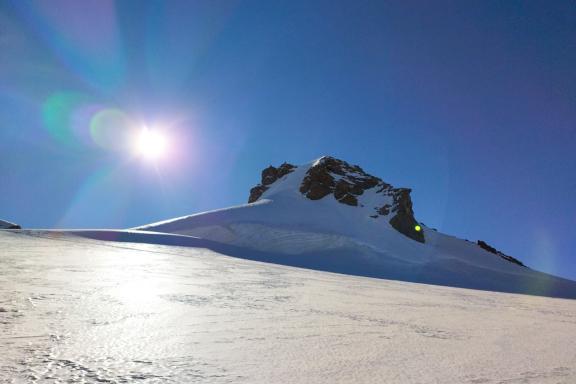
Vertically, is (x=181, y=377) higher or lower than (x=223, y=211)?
lower

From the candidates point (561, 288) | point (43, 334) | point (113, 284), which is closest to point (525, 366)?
point (43, 334)

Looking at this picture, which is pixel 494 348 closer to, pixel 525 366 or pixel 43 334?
pixel 525 366

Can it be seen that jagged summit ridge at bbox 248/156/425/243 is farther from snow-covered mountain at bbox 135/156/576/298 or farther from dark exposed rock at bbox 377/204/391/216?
snow-covered mountain at bbox 135/156/576/298

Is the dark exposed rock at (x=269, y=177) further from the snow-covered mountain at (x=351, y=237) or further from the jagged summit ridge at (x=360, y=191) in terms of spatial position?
the snow-covered mountain at (x=351, y=237)

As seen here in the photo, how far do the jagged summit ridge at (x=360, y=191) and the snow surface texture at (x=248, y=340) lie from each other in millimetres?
38302

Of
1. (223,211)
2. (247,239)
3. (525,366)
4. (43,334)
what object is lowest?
(43,334)

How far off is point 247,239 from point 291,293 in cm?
2195

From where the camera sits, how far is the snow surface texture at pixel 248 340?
2489 millimetres

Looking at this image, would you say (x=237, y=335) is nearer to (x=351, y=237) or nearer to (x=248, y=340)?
(x=248, y=340)

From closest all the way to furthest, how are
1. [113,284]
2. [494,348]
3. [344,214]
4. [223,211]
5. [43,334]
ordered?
[43,334]
[494,348]
[113,284]
[223,211]
[344,214]

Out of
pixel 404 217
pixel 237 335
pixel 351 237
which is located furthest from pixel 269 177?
pixel 237 335

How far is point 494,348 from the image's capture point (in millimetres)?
3527

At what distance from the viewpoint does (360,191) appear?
162ft

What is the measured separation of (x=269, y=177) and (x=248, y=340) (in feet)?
200
